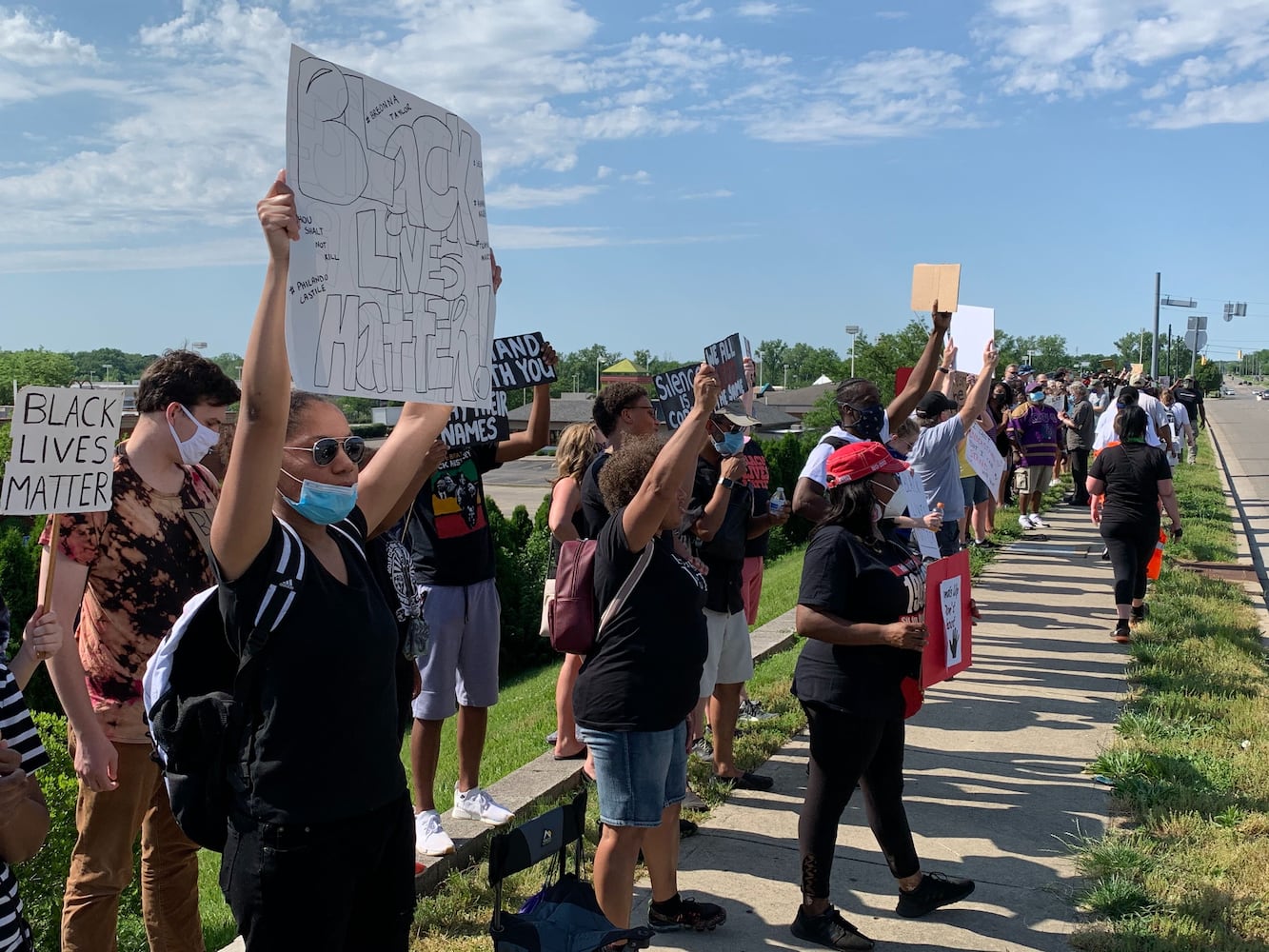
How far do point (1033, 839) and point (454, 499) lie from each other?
10.6 ft

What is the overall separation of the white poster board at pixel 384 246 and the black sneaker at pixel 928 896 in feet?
9.30

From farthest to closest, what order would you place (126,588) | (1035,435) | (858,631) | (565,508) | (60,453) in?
1. (1035,435)
2. (565,508)
3. (858,631)
4. (126,588)
5. (60,453)

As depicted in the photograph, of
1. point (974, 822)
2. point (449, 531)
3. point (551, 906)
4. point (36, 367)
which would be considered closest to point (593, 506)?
point (449, 531)

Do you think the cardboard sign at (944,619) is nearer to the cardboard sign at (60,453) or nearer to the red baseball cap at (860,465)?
the red baseball cap at (860,465)

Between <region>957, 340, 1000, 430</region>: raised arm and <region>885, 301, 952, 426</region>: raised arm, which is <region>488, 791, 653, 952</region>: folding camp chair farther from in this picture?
<region>957, 340, 1000, 430</region>: raised arm

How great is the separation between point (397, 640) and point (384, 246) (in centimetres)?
101

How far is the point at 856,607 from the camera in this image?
421cm

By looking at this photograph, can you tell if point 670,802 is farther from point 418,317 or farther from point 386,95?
point 386,95

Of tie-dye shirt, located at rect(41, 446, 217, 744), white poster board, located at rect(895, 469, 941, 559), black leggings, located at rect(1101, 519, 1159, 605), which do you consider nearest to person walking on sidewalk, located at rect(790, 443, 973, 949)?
white poster board, located at rect(895, 469, 941, 559)

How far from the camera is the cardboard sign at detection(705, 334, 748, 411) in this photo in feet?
21.4

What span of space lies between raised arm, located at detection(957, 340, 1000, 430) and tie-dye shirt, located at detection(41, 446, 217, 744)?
16.5 feet

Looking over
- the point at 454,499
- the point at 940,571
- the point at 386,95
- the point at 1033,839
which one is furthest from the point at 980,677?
the point at 386,95

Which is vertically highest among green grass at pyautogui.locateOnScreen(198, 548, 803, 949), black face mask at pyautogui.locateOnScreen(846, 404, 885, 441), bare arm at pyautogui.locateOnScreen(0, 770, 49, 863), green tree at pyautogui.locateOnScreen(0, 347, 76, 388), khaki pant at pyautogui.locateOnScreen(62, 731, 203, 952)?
green tree at pyautogui.locateOnScreen(0, 347, 76, 388)

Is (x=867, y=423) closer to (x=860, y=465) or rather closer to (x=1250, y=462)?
(x=860, y=465)
